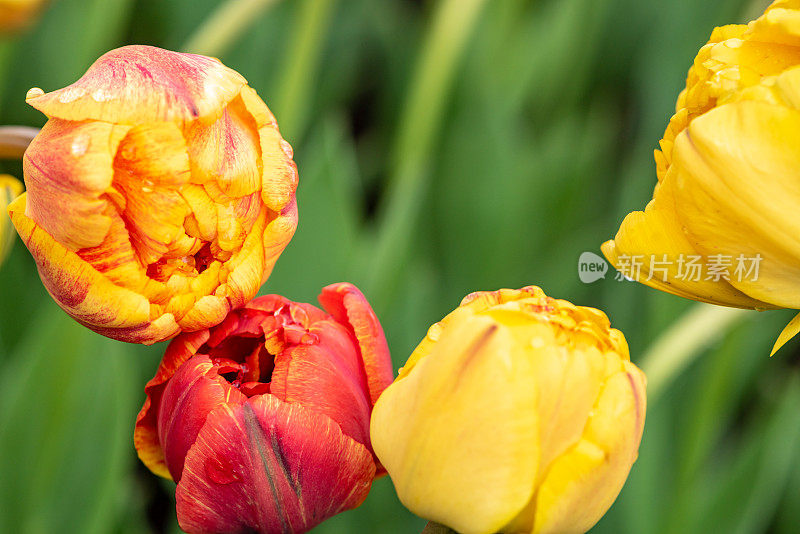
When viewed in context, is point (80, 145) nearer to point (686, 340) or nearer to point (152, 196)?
point (152, 196)

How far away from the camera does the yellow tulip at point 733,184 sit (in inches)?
13.1

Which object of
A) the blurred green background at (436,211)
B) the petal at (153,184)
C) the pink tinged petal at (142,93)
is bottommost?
the blurred green background at (436,211)

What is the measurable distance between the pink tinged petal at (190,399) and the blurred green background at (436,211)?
0.32 metres

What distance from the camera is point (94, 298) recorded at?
13.2 inches

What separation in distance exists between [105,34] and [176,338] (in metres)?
0.73

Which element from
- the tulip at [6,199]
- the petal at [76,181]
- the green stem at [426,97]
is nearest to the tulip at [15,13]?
the tulip at [6,199]

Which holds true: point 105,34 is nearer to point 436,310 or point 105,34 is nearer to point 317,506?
point 436,310

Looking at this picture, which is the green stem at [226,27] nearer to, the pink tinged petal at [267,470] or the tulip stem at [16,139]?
the tulip stem at [16,139]

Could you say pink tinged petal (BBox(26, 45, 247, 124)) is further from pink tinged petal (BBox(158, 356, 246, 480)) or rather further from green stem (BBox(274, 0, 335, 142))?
green stem (BBox(274, 0, 335, 142))

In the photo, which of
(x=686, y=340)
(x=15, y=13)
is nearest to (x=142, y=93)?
(x=15, y=13)

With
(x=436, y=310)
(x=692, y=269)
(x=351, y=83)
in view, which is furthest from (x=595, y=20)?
(x=692, y=269)

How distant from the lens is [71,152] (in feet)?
1.08

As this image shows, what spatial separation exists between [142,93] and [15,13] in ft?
1.06

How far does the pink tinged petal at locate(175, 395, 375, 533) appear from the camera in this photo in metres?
0.36
